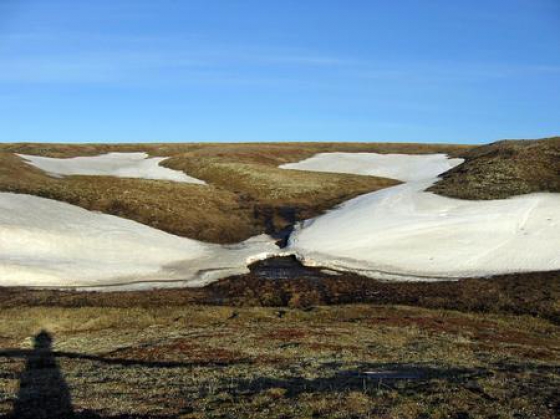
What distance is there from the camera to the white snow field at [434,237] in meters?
45.3

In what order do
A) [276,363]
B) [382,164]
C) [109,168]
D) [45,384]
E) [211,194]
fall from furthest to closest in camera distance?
[382,164], [109,168], [211,194], [276,363], [45,384]

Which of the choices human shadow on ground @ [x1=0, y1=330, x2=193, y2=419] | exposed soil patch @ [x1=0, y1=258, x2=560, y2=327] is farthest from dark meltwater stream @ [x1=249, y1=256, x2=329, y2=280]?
human shadow on ground @ [x1=0, y1=330, x2=193, y2=419]

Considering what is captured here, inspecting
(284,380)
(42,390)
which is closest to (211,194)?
(284,380)

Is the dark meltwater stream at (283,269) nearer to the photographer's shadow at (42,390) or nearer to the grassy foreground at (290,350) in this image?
the grassy foreground at (290,350)

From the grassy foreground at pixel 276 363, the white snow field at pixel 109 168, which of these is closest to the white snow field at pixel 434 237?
the grassy foreground at pixel 276 363

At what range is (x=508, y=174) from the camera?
64.2m

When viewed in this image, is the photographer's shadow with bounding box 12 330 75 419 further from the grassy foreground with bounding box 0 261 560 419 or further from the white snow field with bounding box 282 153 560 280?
the white snow field with bounding box 282 153 560 280

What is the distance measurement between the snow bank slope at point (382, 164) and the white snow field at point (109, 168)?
23576 mm

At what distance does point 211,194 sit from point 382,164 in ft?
134

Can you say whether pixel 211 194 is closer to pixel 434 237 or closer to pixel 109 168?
pixel 109 168

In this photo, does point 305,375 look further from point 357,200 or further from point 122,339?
point 357,200

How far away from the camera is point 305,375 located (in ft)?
64.8

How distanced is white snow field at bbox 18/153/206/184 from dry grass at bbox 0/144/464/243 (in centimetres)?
299

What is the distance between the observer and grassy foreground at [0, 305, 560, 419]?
1559 cm
